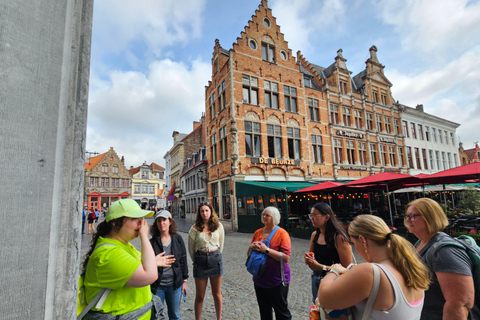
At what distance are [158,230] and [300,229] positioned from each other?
9.01 meters

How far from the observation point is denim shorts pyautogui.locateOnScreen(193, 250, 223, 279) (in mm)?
3113

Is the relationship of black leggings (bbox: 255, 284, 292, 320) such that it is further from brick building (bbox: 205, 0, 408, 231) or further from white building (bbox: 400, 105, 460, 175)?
white building (bbox: 400, 105, 460, 175)

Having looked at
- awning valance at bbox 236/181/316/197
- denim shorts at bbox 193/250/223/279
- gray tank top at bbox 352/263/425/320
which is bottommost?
denim shorts at bbox 193/250/223/279

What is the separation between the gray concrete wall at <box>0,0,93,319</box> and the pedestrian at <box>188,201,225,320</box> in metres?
2.38

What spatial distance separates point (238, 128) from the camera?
1403cm

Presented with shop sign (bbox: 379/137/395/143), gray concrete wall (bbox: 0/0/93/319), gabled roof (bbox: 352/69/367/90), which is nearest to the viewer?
gray concrete wall (bbox: 0/0/93/319)

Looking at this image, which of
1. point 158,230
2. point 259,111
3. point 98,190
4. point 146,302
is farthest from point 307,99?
point 98,190

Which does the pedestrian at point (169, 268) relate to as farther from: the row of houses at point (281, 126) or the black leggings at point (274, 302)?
the row of houses at point (281, 126)

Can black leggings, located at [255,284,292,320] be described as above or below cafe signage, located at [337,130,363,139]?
below

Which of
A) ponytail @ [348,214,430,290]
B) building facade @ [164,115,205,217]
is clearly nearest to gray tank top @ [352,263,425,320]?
ponytail @ [348,214,430,290]

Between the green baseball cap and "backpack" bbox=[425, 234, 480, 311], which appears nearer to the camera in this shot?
"backpack" bbox=[425, 234, 480, 311]

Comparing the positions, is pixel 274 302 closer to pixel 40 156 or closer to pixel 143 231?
pixel 143 231

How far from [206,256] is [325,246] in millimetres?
1547

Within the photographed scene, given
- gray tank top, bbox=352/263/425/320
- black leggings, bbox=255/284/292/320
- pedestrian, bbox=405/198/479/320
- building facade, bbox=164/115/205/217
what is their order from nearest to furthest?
1. gray tank top, bbox=352/263/425/320
2. pedestrian, bbox=405/198/479/320
3. black leggings, bbox=255/284/292/320
4. building facade, bbox=164/115/205/217
